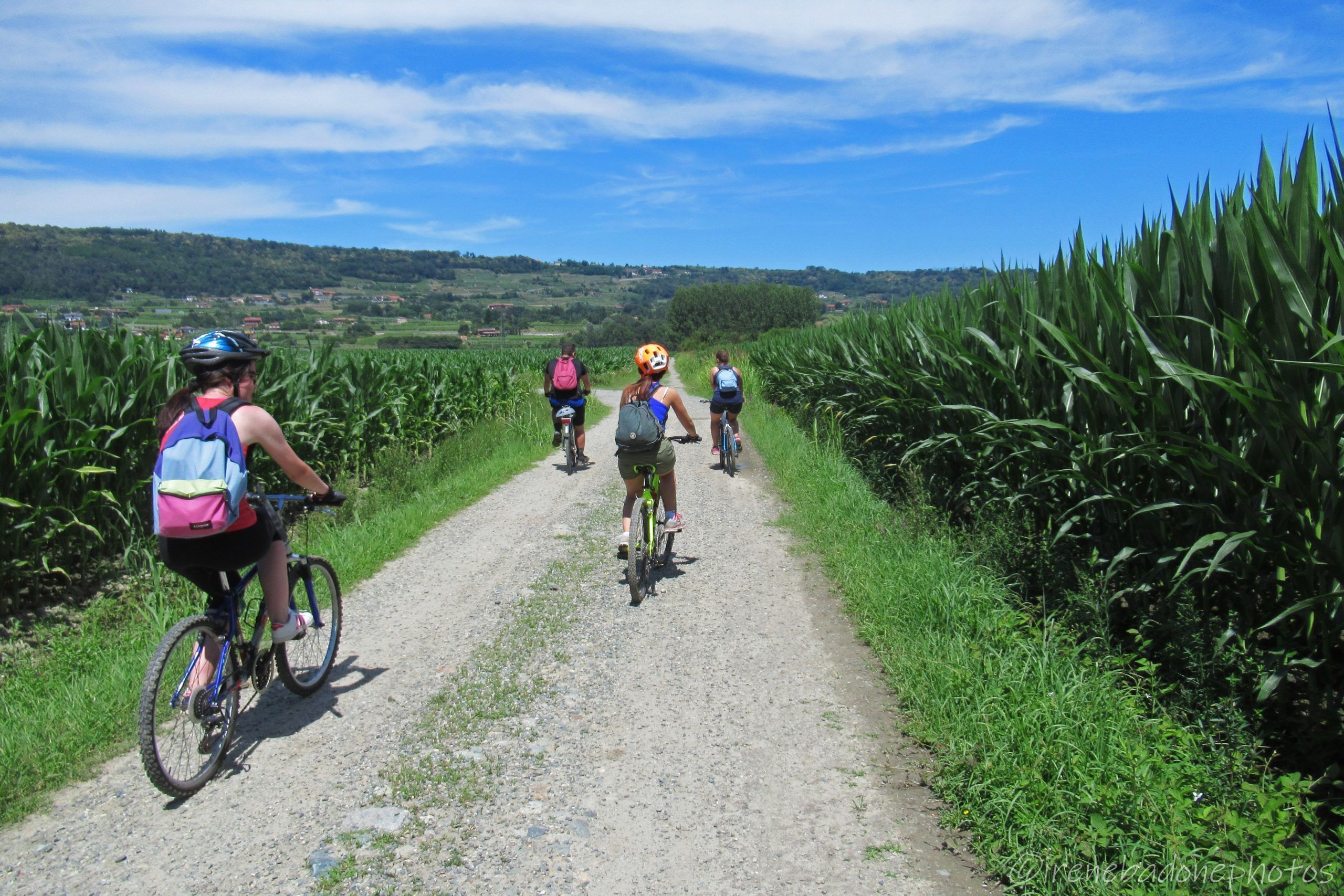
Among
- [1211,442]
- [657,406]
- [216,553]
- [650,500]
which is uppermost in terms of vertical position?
[1211,442]

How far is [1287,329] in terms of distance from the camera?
9.95 feet

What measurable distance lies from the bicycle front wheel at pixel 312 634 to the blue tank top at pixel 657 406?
2.86 metres

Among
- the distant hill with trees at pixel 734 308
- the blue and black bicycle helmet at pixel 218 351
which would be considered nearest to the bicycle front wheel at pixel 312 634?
the blue and black bicycle helmet at pixel 218 351

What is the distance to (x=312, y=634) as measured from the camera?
463 centimetres

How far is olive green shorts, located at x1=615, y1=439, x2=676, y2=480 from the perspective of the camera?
6.60 metres

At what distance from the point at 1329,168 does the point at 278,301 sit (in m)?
45.9

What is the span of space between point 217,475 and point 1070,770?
12.0ft

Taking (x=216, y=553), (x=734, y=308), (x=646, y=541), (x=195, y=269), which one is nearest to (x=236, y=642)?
(x=216, y=553)

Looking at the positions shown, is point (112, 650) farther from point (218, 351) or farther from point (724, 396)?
point (724, 396)

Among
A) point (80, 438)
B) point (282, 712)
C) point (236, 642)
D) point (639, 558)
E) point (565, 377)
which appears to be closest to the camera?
point (236, 642)

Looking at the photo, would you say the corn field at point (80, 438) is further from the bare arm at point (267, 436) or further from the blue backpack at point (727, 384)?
the blue backpack at point (727, 384)

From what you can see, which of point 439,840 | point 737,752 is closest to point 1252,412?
point 737,752

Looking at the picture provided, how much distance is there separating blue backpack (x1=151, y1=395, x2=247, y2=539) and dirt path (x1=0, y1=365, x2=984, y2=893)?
1.21 metres

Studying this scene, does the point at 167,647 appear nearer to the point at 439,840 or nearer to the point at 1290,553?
the point at 439,840
